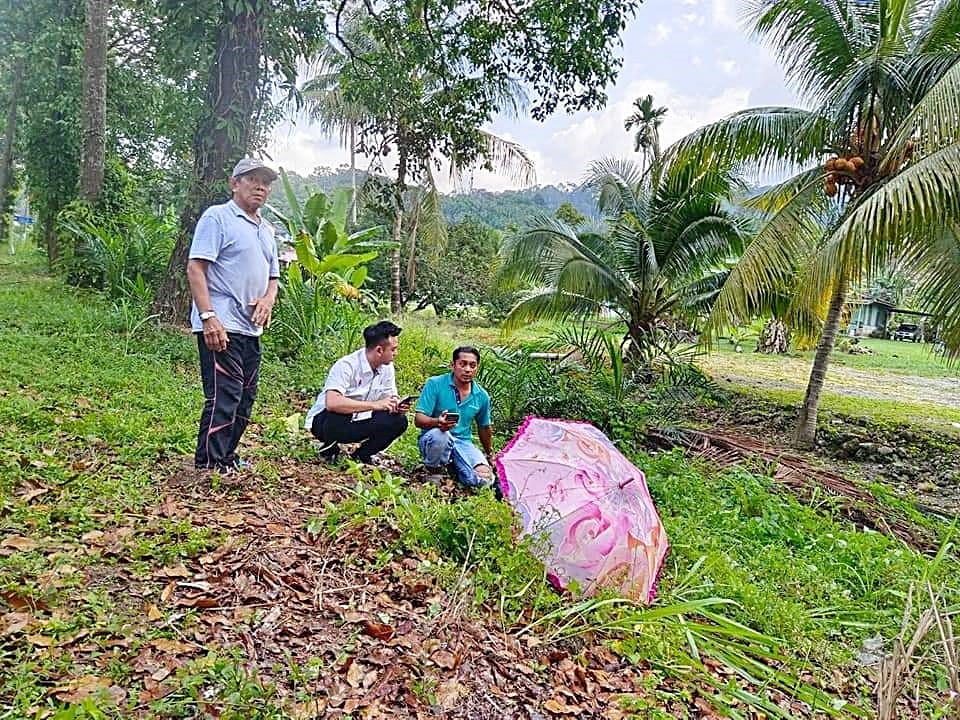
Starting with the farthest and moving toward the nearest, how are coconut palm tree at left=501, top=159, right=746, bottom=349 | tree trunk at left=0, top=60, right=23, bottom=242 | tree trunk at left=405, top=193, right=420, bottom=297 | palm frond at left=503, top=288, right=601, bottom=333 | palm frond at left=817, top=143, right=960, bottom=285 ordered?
1. tree trunk at left=405, top=193, right=420, bottom=297
2. tree trunk at left=0, top=60, right=23, bottom=242
3. palm frond at left=503, top=288, right=601, bottom=333
4. coconut palm tree at left=501, top=159, right=746, bottom=349
5. palm frond at left=817, top=143, right=960, bottom=285

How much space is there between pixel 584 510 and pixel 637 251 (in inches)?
279

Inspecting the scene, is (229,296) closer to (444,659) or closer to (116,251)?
(444,659)

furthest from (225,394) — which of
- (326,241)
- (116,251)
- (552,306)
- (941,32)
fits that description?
(941,32)

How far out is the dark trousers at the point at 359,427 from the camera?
4.22m

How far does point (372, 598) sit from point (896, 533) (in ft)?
14.7

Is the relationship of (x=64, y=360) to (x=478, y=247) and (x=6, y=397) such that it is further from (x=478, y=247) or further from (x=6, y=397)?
(x=478, y=247)

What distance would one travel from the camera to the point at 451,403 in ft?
14.9

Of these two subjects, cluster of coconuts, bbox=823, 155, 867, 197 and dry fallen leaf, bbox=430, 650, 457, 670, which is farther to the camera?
cluster of coconuts, bbox=823, 155, 867, 197

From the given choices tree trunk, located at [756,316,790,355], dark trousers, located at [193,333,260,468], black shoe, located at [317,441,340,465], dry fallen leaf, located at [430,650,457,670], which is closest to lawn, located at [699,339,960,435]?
tree trunk, located at [756,316,790,355]

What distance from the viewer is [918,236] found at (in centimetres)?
709

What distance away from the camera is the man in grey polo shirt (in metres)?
3.39

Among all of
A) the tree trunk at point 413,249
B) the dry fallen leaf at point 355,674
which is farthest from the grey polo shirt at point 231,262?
the tree trunk at point 413,249

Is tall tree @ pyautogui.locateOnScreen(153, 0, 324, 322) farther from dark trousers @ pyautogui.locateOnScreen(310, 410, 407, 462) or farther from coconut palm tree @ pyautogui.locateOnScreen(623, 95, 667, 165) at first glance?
coconut palm tree @ pyautogui.locateOnScreen(623, 95, 667, 165)

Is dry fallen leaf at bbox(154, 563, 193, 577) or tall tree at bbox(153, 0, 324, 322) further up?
tall tree at bbox(153, 0, 324, 322)
